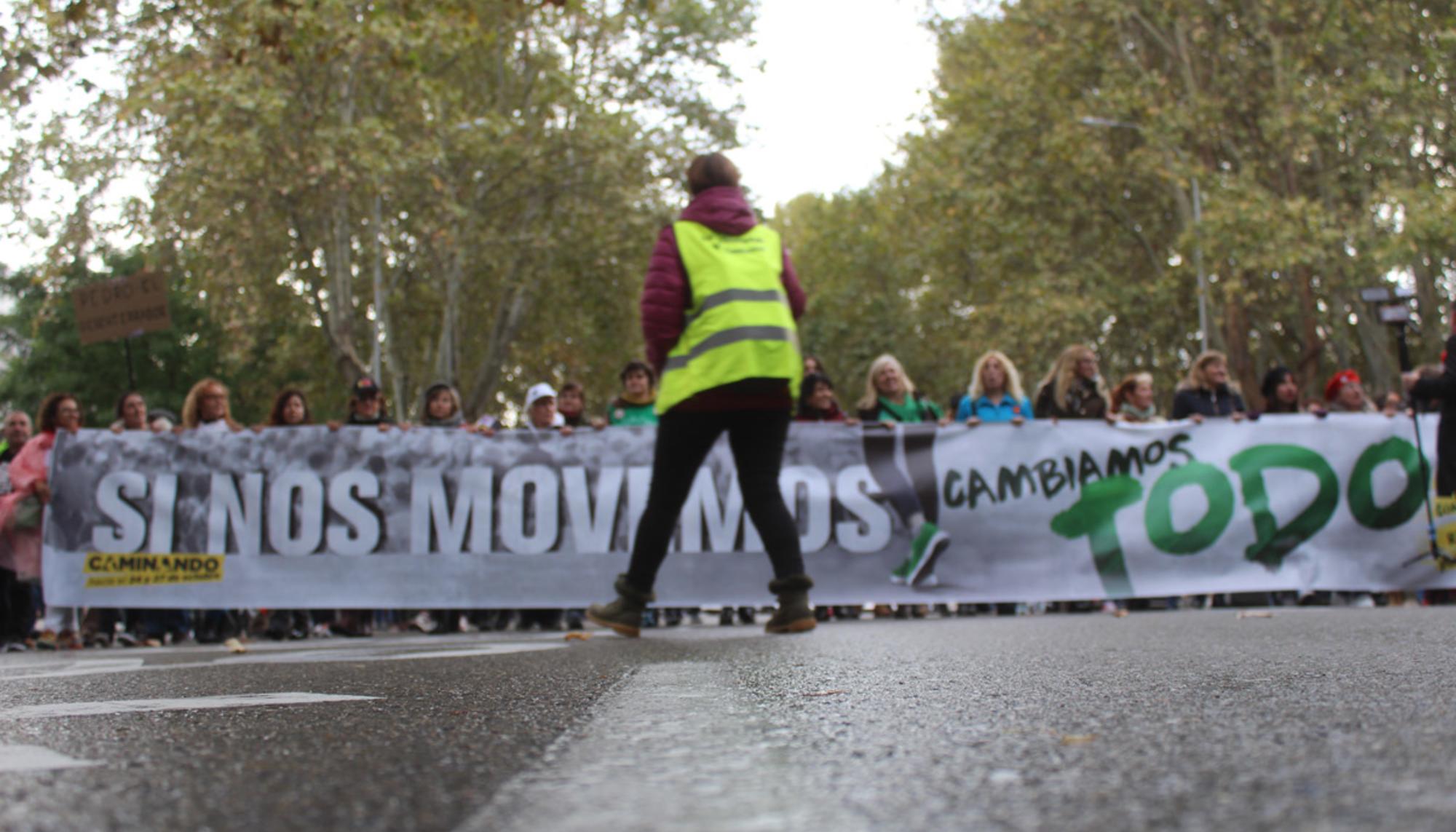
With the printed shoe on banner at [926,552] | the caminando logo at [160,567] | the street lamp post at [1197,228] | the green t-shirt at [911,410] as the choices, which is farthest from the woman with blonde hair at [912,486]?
the street lamp post at [1197,228]

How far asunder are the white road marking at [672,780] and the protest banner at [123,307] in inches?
461

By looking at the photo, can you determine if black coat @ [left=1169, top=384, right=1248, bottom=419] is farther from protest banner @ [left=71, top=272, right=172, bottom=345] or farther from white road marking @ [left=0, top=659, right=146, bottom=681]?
protest banner @ [left=71, top=272, right=172, bottom=345]

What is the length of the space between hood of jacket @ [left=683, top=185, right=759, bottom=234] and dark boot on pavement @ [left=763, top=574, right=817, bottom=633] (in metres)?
1.42

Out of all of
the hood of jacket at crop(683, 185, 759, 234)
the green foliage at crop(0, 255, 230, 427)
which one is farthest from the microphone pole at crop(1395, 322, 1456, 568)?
the green foliage at crop(0, 255, 230, 427)

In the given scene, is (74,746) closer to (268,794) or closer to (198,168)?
(268,794)

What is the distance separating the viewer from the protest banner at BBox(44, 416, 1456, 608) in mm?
9727

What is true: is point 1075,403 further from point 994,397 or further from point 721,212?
point 721,212

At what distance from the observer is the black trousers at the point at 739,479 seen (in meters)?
6.02

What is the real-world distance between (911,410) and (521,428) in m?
2.83

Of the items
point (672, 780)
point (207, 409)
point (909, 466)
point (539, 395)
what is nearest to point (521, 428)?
point (539, 395)

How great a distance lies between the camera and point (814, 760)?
6.90 feet

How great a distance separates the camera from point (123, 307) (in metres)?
13.7

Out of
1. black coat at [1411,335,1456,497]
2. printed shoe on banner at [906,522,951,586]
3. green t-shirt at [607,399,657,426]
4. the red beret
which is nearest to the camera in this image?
black coat at [1411,335,1456,497]

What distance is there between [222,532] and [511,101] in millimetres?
20960
